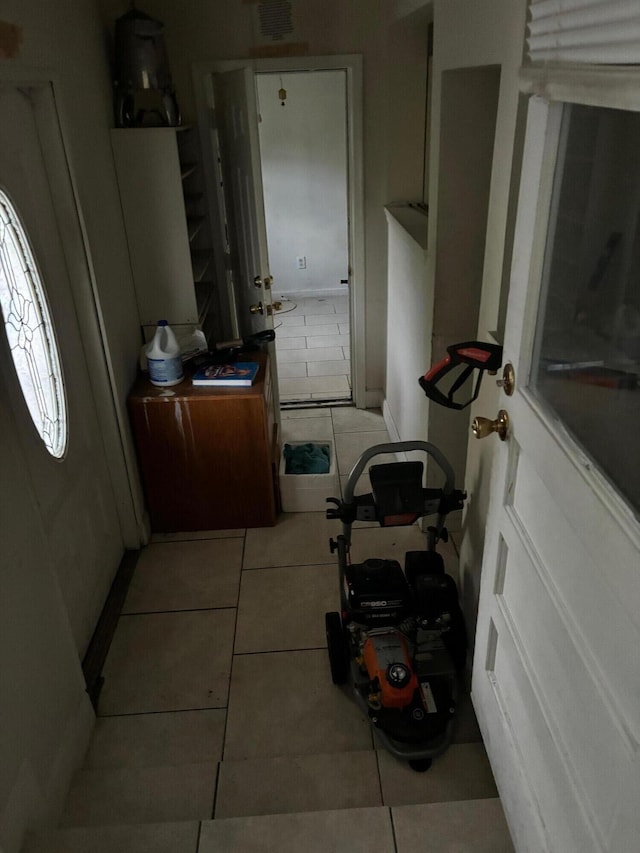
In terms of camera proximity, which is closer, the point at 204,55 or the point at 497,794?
the point at 497,794

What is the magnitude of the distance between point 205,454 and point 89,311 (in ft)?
2.57

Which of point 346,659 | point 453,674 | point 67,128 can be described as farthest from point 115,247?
point 453,674

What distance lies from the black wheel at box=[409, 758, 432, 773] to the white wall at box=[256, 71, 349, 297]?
430 cm

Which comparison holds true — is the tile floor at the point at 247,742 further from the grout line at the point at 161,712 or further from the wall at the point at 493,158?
the wall at the point at 493,158

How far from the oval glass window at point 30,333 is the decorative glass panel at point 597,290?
145 cm

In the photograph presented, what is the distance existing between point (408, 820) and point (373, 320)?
2.76 meters

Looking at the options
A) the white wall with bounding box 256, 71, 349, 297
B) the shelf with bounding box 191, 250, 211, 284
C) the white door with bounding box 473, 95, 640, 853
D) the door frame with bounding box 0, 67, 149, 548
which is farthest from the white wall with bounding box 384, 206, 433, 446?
the white wall with bounding box 256, 71, 349, 297

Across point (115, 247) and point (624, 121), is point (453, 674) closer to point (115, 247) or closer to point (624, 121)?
point (624, 121)

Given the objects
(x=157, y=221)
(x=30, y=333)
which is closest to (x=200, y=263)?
(x=157, y=221)

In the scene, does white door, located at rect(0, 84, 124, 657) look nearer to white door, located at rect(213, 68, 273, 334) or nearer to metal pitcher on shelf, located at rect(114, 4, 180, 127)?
metal pitcher on shelf, located at rect(114, 4, 180, 127)

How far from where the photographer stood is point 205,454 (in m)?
2.80

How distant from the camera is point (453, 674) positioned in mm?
1994

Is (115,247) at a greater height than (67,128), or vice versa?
(67,128)

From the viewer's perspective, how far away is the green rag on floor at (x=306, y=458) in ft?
10.7
